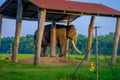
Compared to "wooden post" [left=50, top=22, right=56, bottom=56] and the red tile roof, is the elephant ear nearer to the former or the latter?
"wooden post" [left=50, top=22, right=56, bottom=56]

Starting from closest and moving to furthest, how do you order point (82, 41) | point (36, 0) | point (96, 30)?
point (96, 30)
point (36, 0)
point (82, 41)

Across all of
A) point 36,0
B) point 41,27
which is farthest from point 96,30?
point 36,0

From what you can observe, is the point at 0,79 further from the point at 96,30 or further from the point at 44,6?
the point at 44,6

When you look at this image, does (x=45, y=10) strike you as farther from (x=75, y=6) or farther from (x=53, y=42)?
(x=53, y=42)

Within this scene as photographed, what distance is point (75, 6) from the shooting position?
82.1 feet

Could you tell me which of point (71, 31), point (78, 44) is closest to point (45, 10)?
point (71, 31)

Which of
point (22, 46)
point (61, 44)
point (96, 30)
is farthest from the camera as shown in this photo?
point (22, 46)

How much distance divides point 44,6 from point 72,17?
7851 millimetres

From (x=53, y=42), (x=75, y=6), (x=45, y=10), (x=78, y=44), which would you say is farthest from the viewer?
(x=78, y=44)

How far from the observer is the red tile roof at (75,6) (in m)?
23.1

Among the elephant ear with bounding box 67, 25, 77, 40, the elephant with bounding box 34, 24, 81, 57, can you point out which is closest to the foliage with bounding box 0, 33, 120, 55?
the elephant with bounding box 34, 24, 81, 57

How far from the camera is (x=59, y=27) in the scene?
29.0m

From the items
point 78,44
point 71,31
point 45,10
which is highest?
point 45,10

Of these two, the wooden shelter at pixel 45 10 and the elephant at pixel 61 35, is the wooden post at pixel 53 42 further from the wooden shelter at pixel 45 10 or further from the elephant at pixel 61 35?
the elephant at pixel 61 35
